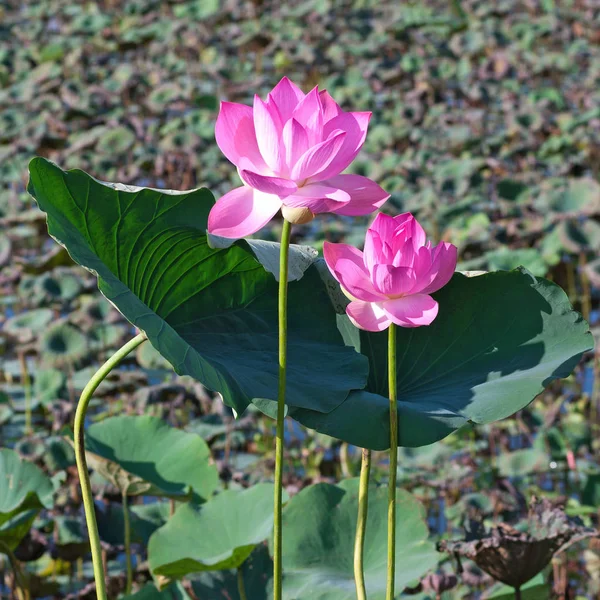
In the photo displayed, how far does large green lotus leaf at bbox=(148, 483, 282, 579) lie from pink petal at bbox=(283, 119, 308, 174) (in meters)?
0.69

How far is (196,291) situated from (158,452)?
645 millimetres

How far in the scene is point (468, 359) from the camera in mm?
1134

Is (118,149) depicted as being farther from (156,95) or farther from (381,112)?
(381,112)

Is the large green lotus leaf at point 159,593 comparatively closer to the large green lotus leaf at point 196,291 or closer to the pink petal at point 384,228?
the large green lotus leaf at point 196,291

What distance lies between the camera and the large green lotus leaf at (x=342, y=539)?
137 cm

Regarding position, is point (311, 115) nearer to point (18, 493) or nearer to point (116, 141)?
point (18, 493)

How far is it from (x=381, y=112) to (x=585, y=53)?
5.53 feet

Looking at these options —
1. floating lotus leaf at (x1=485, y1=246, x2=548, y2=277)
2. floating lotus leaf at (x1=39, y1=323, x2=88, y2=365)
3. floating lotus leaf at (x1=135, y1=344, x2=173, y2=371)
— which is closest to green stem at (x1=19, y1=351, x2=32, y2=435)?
floating lotus leaf at (x1=39, y1=323, x2=88, y2=365)

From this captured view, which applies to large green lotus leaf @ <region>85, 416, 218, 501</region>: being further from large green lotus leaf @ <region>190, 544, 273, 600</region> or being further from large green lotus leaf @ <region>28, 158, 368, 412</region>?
large green lotus leaf @ <region>28, 158, 368, 412</region>

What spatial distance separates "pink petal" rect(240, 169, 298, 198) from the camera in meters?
0.83

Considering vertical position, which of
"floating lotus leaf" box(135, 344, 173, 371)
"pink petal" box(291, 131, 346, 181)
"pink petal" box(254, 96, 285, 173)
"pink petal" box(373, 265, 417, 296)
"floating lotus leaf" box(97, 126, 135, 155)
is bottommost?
"floating lotus leaf" box(135, 344, 173, 371)

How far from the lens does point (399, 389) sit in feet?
3.75

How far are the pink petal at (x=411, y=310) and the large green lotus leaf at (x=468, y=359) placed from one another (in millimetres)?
123

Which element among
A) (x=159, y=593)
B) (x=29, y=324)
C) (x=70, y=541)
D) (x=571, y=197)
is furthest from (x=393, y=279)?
(x=571, y=197)
